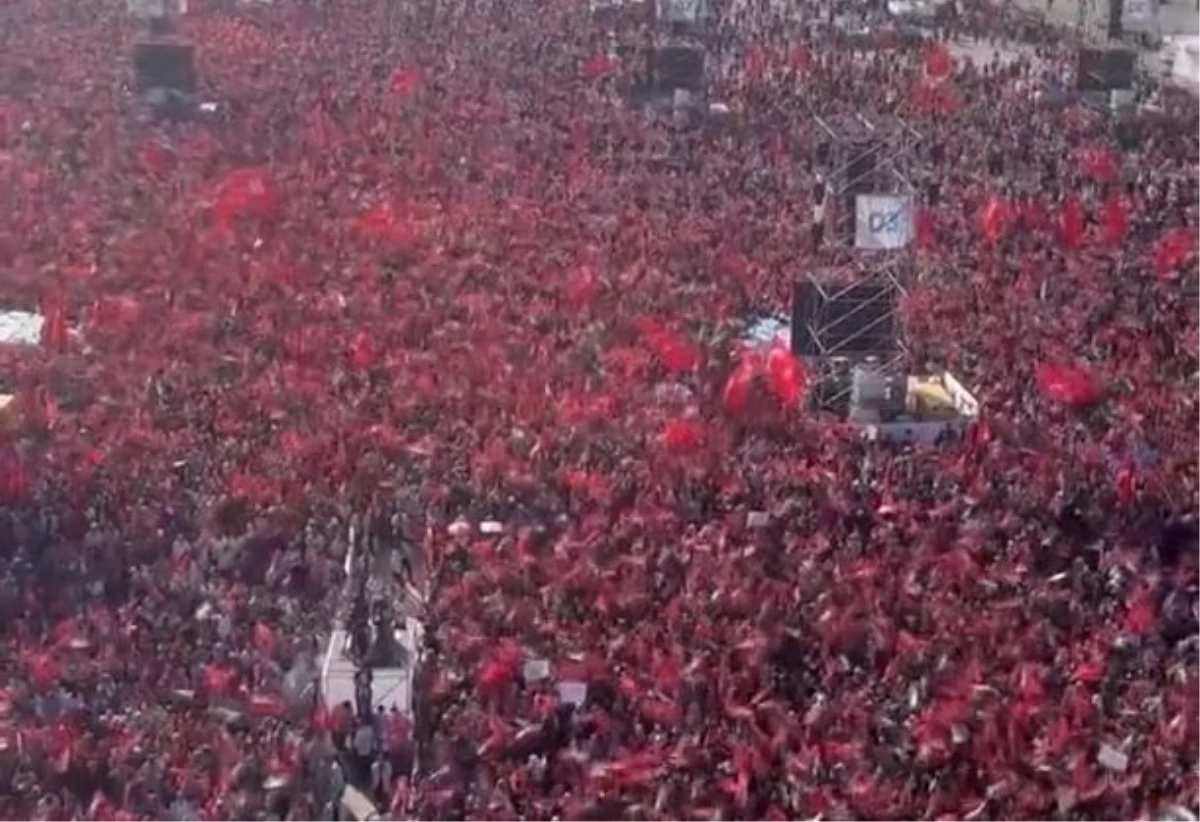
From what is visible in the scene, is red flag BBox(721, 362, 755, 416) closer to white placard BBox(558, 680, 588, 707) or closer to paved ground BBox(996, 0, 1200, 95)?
white placard BBox(558, 680, 588, 707)

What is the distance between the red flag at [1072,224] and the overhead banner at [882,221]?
17.5 ft

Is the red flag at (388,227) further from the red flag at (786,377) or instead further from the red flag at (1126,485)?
the red flag at (1126,485)

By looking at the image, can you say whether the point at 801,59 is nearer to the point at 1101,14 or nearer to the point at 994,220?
A: the point at 1101,14

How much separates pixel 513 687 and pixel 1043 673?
337 centimetres

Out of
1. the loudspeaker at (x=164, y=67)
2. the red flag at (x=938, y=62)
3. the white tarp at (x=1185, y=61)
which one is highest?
the loudspeaker at (x=164, y=67)

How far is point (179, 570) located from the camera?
14695 mm

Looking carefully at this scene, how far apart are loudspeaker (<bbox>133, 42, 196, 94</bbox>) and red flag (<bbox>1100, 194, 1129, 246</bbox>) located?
46.3ft

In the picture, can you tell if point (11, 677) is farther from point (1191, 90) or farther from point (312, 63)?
point (1191, 90)

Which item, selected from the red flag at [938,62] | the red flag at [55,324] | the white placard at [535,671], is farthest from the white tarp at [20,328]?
the red flag at [938,62]

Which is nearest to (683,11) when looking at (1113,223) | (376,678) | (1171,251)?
(1113,223)

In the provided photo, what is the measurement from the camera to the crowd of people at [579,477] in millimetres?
12383

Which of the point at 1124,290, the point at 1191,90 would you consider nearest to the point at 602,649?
the point at 1124,290

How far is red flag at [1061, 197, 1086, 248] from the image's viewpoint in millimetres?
25125

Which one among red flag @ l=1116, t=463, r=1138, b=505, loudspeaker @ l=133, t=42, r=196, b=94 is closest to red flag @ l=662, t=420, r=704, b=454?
red flag @ l=1116, t=463, r=1138, b=505
